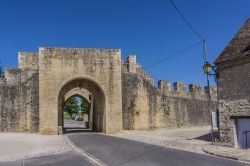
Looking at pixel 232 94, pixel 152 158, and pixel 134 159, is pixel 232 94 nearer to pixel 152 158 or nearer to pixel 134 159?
pixel 152 158

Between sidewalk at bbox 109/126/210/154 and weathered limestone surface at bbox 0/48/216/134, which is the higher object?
weathered limestone surface at bbox 0/48/216/134

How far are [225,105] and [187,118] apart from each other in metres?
15.1

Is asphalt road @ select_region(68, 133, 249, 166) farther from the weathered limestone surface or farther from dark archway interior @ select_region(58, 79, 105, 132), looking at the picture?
dark archway interior @ select_region(58, 79, 105, 132)

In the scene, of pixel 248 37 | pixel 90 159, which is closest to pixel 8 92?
pixel 90 159

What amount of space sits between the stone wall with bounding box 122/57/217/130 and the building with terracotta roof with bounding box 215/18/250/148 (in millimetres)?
9458

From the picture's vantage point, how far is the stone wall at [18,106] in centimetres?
2253

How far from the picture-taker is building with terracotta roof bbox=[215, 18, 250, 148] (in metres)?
14.4

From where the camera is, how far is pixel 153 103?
25.6 meters

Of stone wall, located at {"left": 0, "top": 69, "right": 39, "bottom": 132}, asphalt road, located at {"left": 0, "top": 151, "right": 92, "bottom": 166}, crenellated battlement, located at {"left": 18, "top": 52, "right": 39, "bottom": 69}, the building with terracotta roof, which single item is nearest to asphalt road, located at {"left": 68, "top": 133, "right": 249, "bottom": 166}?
asphalt road, located at {"left": 0, "top": 151, "right": 92, "bottom": 166}

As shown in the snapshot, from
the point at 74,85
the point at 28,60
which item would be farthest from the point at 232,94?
the point at 28,60

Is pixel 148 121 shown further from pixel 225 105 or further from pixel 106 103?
pixel 225 105

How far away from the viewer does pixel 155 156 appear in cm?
1102

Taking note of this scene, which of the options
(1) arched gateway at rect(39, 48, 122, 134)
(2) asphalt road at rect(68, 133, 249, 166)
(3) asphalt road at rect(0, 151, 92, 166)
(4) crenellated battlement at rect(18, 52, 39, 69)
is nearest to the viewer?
(2) asphalt road at rect(68, 133, 249, 166)

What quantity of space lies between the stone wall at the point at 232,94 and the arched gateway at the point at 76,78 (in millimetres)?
9332
